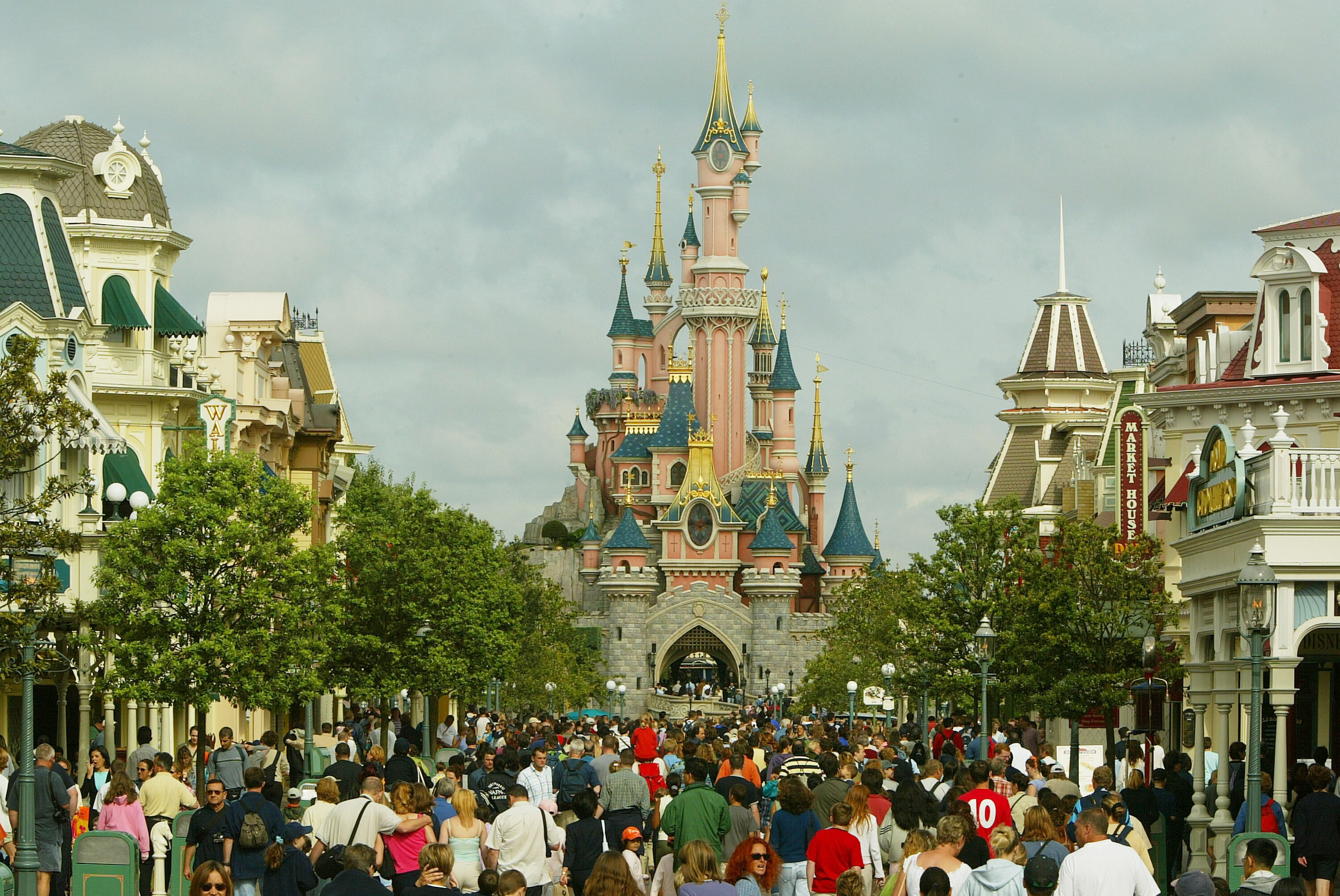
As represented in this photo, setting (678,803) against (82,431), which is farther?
(82,431)

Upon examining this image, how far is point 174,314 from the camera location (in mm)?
42688

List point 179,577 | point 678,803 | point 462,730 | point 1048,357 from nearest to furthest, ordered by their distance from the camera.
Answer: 1. point 678,803
2. point 179,577
3. point 462,730
4. point 1048,357

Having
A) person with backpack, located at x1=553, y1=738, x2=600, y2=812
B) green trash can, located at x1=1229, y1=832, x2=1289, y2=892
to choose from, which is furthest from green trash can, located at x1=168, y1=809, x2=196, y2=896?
green trash can, located at x1=1229, y1=832, x2=1289, y2=892

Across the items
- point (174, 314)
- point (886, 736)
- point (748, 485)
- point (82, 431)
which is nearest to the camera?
point (82, 431)

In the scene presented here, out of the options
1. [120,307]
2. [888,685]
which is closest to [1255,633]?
[120,307]

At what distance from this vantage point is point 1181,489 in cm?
3475

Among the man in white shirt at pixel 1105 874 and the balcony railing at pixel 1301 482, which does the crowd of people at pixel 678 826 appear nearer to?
Result: the man in white shirt at pixel 1105 874

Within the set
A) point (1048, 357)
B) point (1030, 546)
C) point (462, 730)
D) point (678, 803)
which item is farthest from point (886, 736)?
point (1048, 357)

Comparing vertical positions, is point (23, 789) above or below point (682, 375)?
below

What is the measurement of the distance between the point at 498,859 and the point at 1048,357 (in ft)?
191

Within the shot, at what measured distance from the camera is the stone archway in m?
127

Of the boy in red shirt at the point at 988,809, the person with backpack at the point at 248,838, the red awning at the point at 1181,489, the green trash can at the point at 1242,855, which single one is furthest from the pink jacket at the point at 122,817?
the red awning at the point at 1181,489

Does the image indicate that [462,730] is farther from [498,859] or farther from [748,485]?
[748,485]

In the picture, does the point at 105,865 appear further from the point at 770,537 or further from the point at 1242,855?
the point at 770,537
